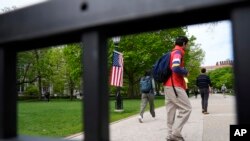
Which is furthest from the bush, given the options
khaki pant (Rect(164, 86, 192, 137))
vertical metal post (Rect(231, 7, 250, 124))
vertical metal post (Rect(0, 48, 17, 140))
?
vertical metal post (Rect(231, 7, 250, 124))

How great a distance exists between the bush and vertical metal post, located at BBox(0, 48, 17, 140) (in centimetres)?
7108

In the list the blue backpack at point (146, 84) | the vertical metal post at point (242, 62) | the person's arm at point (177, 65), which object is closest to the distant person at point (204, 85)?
the blue backpack at point (146, 84)

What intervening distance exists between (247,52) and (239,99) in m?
0.09

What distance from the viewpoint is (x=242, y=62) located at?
2.40 feet

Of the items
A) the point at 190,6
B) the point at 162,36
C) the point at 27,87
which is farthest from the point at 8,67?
the point at 27,87

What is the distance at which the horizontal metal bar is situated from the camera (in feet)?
2.62

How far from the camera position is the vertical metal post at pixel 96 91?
914 mm

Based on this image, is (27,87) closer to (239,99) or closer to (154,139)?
(154,139)

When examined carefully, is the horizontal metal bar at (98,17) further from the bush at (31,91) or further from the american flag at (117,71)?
the bush at (31,91)

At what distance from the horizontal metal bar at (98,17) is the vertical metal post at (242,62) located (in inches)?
1.3

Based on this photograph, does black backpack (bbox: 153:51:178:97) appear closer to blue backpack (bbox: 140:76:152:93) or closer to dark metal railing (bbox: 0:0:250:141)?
dark metal railing (bbox: 0:0:250:141)

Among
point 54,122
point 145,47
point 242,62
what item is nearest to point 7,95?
point 242,62

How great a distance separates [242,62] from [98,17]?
1.18 feet

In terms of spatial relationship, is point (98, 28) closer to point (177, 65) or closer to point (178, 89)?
point (177, 65)
